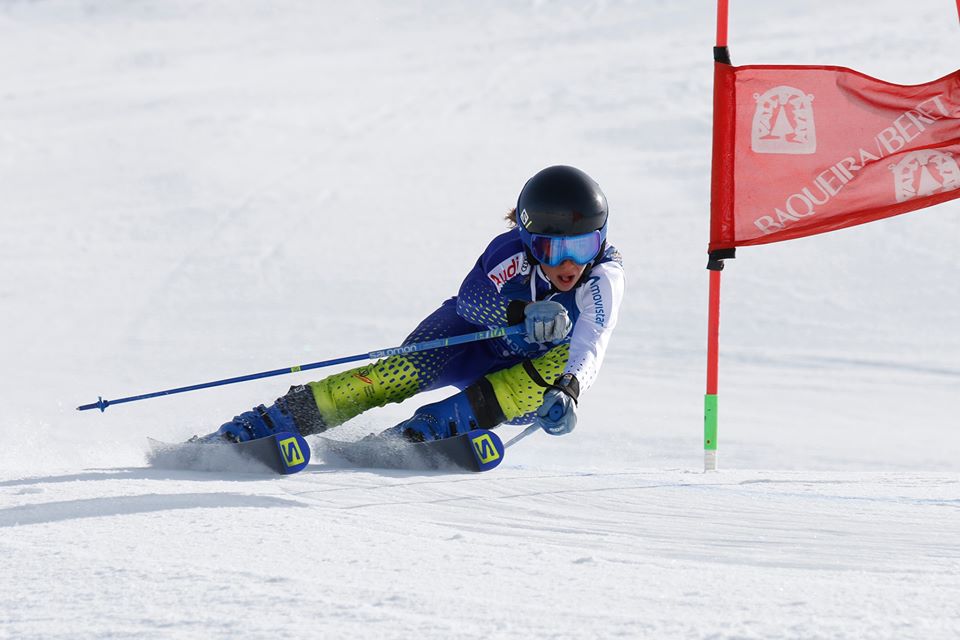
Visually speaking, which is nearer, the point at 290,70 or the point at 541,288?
the point at 541,288

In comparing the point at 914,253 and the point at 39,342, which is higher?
the point at 914,253

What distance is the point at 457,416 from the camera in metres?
4.59

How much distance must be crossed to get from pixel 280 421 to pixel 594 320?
49.0 inches

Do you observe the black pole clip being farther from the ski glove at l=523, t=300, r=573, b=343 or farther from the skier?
the ski glove at l=523, t=300, r=573, b=343

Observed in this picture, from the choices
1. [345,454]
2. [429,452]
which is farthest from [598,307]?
[345,454]

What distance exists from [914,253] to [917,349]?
2397 millimetres

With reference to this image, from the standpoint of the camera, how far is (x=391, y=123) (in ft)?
57.7

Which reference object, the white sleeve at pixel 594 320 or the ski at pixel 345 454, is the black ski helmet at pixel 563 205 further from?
the ski at pixel 345 454

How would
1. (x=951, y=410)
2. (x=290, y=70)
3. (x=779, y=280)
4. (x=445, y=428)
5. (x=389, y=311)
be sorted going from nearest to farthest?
(x=445, y=428)
(x=951, y=410)
(x=389, y=311)
(x=779, y=280)
(x=290, y=70)

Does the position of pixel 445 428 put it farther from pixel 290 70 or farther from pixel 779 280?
pixel 290 70

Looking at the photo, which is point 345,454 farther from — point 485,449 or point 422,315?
point 422,315

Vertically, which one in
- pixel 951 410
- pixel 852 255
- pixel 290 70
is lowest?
pixel 951 410

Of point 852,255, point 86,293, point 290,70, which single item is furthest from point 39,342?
point 290,70

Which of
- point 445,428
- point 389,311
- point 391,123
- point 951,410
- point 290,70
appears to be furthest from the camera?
point 290,70
